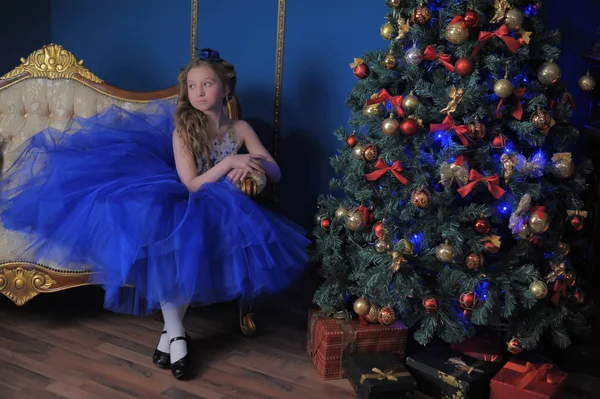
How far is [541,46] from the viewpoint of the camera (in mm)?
2254

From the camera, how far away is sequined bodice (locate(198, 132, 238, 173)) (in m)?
2.73

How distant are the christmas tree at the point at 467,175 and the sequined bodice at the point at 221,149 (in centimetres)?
A: 60

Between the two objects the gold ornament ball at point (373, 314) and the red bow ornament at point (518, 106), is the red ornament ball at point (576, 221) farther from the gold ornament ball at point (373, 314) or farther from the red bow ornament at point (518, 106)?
the gold ornament ball at point (373, 314)

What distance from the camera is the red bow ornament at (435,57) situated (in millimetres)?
2199

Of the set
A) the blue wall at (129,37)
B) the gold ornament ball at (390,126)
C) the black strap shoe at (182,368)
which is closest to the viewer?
the gold ornament ball at (390,126)

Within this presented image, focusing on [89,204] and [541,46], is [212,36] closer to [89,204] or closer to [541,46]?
[89,204]

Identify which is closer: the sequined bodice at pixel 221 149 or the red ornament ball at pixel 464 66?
the red ornament ball at pixel 464 66

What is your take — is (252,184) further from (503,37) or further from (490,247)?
(503,37)

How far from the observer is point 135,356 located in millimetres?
2490

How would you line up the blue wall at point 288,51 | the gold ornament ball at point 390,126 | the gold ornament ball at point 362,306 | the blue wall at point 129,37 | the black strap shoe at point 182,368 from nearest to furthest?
the gold ornament ball at point 390,126, the black strap shoe at point 182,368, the gold ornament ball at point 362,306, the blue wall at point 288,51, the blue wall at point 129,37

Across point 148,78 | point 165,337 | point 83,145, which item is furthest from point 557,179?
point 148,78

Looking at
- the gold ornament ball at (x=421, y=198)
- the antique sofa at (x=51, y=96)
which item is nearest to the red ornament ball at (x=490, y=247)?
the gold ornament ball at (x=421, y=198)

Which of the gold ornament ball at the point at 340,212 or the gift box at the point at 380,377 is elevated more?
the gold ornament ball at the point at 340,212

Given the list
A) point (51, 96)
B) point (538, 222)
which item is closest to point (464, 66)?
point (538, 222)
